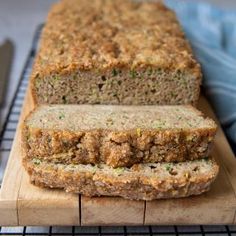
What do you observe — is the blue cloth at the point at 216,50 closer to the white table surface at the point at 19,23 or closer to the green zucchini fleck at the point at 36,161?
the green zucchini fleck at the point at 36,161

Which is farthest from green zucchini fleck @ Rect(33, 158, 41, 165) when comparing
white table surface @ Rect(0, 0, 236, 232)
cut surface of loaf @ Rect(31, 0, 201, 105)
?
white table surface @ Rect(0, 0, 236, 232)

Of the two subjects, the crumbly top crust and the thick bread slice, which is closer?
the thick bread slice

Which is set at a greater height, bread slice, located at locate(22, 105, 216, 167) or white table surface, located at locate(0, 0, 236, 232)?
bread slice, located at locate(22, 105, 216, 167)

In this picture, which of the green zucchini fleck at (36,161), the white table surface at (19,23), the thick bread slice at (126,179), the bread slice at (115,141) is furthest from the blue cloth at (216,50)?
the white table surface at (19,23)

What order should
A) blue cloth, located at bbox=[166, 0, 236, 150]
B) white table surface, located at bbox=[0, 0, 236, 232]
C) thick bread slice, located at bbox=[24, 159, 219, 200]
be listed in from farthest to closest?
1. white table surface, located at bbox=[0, 0, 236, 232]
2. blue cloth, located at bbox=[166, 0, 236, 150]
3. thick bread slice, located at bbox=[24, 159, 219, 200]

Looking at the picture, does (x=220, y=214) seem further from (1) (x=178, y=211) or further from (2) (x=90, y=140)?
(2) (x=90, y=140)

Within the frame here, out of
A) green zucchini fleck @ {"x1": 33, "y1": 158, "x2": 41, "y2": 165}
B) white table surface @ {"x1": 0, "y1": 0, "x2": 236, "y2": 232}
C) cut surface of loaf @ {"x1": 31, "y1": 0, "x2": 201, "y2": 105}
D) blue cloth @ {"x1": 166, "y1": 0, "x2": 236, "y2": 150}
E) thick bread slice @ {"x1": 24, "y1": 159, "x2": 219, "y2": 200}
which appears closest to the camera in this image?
thick bread slice @ {"x1": 24, "y1": 159, "x2": 219, "y2": 200}

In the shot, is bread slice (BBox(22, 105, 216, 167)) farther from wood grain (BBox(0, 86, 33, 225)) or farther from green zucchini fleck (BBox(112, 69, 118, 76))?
green zucchini fleck (BBox(112, 69, 118, 76))
